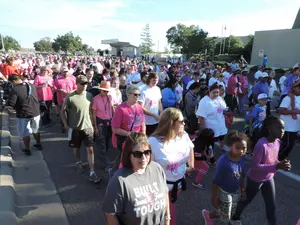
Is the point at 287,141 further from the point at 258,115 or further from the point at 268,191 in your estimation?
the point at 268,191

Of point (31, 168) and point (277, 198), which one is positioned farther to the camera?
point (31, 168)

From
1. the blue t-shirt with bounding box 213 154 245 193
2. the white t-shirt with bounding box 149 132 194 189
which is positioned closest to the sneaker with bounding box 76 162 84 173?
the white t-shirt with bounding box 149 132 194 189

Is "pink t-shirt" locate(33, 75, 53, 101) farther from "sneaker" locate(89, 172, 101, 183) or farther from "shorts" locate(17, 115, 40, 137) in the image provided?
"sneaker" locate(89, 172, 101, 183)

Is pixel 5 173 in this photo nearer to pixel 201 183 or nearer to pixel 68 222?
pixel 68 222

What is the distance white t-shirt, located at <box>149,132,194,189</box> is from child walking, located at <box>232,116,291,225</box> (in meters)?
0.85

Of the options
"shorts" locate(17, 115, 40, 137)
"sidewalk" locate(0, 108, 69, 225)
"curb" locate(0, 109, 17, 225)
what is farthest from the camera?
"shorts" locate(17, 115, 40, 137)

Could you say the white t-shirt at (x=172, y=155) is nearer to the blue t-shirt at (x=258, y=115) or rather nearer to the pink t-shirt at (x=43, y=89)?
the blue t-shirt at (x=258, y=115)

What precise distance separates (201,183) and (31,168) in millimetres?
3378

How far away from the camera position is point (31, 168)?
16.9 feet

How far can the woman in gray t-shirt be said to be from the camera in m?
1.96

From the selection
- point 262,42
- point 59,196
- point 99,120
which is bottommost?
point 59,196

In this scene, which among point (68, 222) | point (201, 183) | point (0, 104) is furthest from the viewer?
point (0, 104)

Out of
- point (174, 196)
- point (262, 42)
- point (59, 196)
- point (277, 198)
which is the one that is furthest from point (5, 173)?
point (262, 42)

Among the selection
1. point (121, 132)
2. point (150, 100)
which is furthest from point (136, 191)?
point (150, 100)
